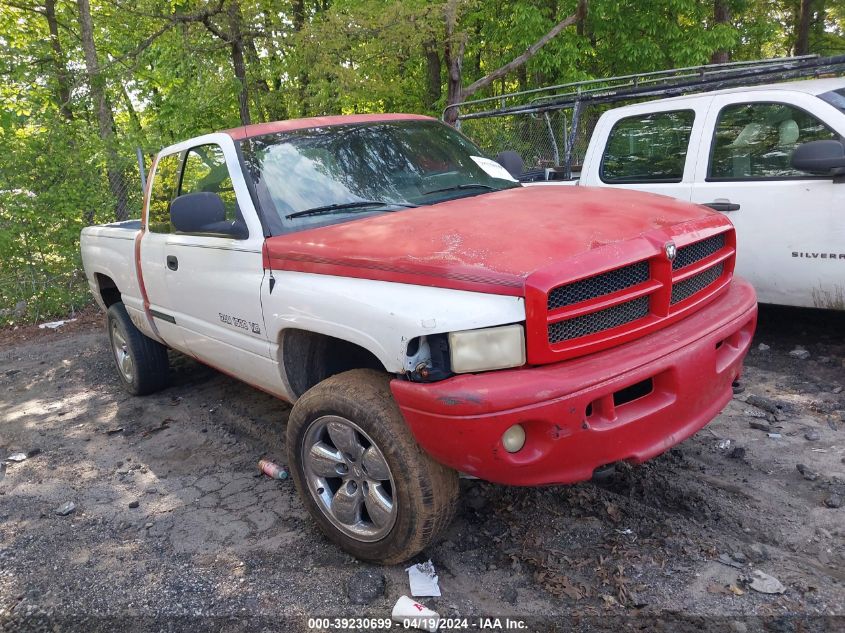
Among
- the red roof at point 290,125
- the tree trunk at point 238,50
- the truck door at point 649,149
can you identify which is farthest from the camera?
the tree trunk at point 238,50

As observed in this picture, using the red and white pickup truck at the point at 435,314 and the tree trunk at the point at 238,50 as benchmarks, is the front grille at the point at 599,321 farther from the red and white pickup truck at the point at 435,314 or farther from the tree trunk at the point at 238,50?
the tree trunk at the point at 238,50

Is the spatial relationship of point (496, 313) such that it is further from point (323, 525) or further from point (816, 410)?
point (816, 410)

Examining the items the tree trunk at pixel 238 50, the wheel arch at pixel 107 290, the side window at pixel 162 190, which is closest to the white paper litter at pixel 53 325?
the wheel arch at pixel 107 290

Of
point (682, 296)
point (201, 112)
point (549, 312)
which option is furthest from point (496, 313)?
point (201, 112)

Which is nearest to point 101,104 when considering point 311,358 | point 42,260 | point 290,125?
point 42,260

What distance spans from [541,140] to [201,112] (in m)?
6.60

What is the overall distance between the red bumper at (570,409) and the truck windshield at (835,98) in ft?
9.93

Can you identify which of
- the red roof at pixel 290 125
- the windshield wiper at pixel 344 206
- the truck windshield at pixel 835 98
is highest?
the red roof at pixel 290 125

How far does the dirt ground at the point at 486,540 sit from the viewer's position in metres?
2.58

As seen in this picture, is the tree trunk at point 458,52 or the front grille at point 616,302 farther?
the tree trunk at point 458,52

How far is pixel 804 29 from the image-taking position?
17.5m

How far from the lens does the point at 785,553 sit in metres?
2.74

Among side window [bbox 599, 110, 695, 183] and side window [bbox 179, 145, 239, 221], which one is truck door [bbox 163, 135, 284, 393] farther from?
side window [bbox 599, 110, 695, 183]

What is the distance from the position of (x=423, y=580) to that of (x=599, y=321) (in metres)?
1.29
